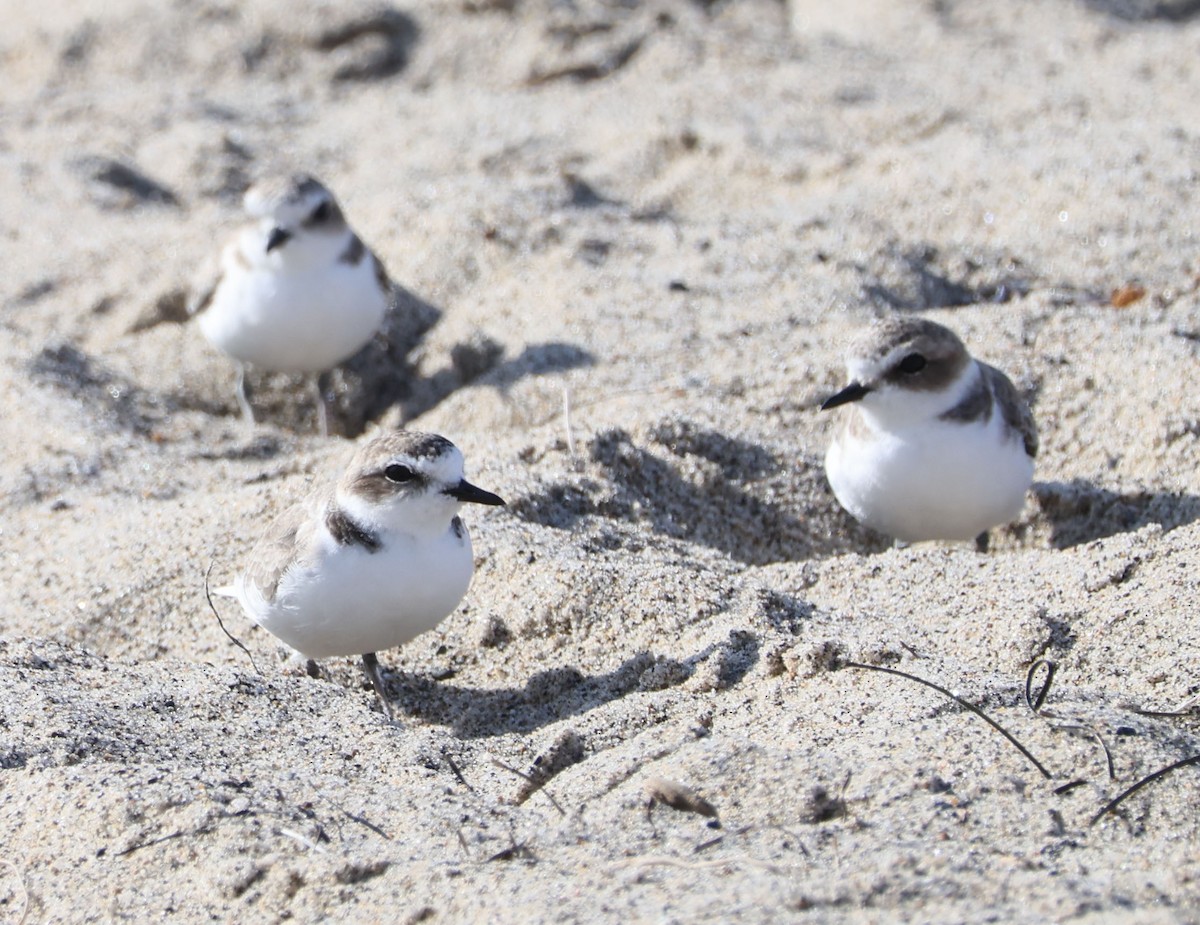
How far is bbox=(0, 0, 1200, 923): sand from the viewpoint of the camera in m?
2.88

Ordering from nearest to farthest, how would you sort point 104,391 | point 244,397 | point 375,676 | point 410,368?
point 375,676 < point 104,391 < point 244,397 < point 410,368

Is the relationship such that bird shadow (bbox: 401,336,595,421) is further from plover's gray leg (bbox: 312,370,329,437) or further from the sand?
plover's gray leg (bbox: 312,370,329,437)

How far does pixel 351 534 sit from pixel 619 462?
1.40 m

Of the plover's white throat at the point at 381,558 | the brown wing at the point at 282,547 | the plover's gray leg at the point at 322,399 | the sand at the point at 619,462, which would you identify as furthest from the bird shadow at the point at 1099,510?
the plover's gray leg at the point at 322,399

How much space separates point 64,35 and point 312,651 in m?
6.72

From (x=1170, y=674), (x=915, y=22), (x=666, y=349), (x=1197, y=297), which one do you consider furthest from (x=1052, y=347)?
(x=915, y=22)

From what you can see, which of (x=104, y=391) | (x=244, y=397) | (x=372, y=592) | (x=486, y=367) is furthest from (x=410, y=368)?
(x=372, y=592)

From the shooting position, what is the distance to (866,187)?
→ 7.15m

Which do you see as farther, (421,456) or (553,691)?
(553,691)

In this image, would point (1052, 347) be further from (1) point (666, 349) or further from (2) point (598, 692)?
(2) point (598, 692)

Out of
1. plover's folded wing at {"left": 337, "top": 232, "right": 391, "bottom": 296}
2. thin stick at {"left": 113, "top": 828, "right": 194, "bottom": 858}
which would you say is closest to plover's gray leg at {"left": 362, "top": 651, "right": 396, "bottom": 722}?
thin stick at {"left": 113, "top": 828, "right": 194, "bottom": 858}

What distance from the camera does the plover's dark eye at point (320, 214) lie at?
611 cm

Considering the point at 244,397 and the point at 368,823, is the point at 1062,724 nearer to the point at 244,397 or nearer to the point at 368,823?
the point at 368,823

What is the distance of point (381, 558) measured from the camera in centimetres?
381
